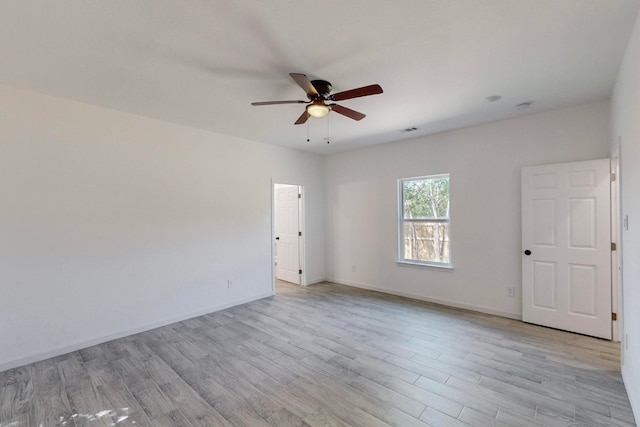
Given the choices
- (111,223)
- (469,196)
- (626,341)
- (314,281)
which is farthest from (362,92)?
(314,281)

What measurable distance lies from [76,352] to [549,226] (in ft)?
18.2

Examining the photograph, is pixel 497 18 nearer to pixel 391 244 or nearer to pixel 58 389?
pixel 391 244

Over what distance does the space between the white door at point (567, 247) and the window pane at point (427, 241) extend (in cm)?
109

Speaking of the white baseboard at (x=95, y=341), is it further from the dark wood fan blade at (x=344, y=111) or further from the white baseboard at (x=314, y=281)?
the dark wood fan blade at (x=344, y=111)

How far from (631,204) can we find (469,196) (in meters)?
2.21

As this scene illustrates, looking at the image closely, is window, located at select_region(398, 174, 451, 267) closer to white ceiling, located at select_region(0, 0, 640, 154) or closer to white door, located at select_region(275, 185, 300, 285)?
white ceiling, located at select_region(0, 0, 640, 154)

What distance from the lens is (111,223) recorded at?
11.2 ft

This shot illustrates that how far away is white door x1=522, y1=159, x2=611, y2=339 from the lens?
324cm

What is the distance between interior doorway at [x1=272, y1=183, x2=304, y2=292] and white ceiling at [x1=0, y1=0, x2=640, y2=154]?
2.61 metres

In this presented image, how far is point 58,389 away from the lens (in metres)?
2.43

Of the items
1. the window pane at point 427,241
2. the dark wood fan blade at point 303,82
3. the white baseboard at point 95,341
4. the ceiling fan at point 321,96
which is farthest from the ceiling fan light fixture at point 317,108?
the white baseboard at point 95,341

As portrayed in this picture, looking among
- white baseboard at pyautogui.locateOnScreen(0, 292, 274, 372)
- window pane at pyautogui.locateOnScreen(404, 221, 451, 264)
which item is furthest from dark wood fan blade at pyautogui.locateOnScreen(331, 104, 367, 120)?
white baseboard at pyautogui.locateOnScreen(0, 292, 274, 372)

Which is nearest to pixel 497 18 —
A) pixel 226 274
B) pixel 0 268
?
pixel 226 274

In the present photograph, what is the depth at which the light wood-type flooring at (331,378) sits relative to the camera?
6.78 feet
